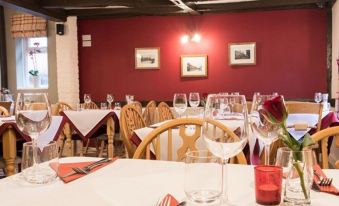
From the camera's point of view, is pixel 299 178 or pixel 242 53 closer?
pixel 299 178

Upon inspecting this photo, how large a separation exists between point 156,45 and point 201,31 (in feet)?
2.71

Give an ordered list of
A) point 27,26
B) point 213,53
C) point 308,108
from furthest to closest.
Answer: point 27,26, point 213,53, point 308,108

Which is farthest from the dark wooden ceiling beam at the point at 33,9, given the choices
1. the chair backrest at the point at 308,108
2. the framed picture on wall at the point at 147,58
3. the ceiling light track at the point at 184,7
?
the chair backrest at the point at 308,108

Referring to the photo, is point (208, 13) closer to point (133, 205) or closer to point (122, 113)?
point (122, 113)

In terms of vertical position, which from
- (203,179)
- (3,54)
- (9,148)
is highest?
(3,54)

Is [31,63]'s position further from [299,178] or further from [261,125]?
[299,178]

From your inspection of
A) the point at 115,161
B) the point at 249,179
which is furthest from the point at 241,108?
the point at 115,161

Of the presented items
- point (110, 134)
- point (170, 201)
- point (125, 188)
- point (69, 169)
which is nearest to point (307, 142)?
point (170, 201)

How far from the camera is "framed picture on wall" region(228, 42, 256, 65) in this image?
649cm

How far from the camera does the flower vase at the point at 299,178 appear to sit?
0.78 meters

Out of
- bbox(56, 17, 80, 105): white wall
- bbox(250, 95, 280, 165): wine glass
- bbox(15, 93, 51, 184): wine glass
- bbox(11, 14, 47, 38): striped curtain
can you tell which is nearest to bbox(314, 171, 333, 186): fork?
bbox(250, 95, 280, 165): wine glass

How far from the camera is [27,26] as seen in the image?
23.9ft

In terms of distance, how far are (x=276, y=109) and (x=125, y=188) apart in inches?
17.1

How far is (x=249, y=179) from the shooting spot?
103 cm
